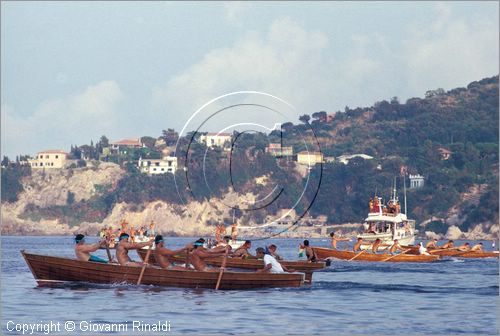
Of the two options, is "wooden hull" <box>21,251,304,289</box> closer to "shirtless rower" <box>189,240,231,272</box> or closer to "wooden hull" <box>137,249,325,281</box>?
"shirtless rower" <box>189,240,231,272</box>

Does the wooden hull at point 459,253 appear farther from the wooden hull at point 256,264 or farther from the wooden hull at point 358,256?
the wooden hull at point 256,264

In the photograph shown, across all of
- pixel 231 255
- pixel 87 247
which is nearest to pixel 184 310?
pixel 87 247

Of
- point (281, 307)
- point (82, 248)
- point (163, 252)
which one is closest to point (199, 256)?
point (163, 252)

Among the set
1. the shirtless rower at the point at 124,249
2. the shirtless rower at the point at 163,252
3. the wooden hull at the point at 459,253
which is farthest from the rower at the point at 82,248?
the wooden hull at the point at 459,253

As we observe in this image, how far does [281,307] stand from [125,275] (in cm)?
781

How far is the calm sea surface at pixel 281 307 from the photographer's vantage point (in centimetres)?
4028

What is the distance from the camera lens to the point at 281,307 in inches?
1790

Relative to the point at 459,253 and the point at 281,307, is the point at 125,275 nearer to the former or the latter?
the point at 281,307

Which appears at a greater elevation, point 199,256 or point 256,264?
point 199,256

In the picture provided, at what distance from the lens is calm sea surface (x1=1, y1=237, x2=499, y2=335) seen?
4028 cm

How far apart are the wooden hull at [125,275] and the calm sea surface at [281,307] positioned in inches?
12.9

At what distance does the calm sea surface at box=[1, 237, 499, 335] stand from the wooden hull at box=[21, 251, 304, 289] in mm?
328

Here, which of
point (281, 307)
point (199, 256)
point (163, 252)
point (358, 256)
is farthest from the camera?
point (358, 256)

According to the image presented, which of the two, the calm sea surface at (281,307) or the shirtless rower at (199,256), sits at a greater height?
the shirtless rower at (199,256)
